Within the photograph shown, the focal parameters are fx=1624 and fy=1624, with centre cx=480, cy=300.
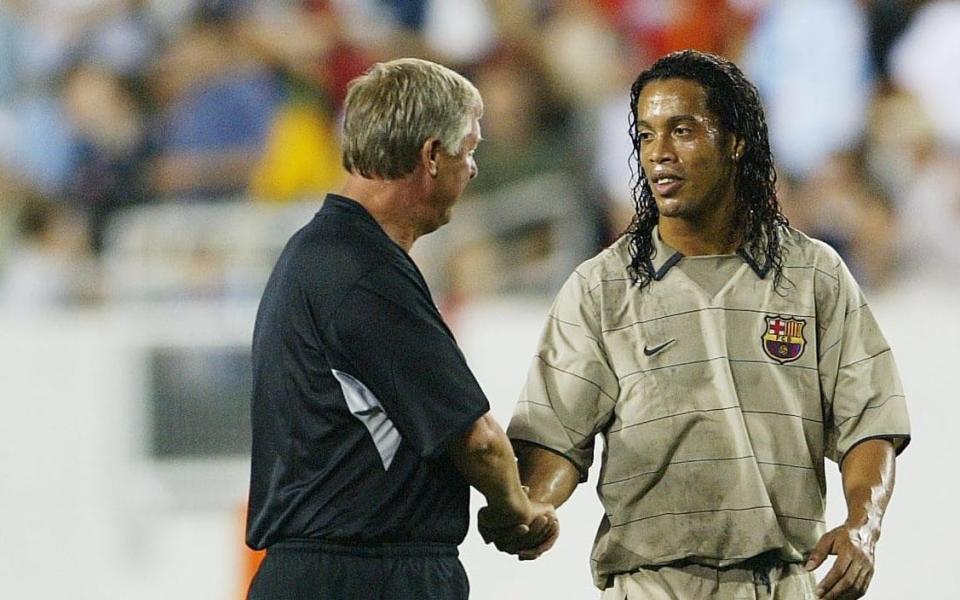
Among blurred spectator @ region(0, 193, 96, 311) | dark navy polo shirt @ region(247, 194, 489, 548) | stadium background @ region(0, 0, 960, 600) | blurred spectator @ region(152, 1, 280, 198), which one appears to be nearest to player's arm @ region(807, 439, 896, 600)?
dark navy polo shirt @ region(247, 194, 489, 548)

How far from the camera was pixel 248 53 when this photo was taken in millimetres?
6953

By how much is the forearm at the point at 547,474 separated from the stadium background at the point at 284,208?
2.83 metres

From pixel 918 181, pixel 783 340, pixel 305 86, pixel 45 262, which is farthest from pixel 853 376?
pixel 45 262

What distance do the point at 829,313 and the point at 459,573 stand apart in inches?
31.3

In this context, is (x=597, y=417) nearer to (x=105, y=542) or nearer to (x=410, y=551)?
(x=410, y=551)

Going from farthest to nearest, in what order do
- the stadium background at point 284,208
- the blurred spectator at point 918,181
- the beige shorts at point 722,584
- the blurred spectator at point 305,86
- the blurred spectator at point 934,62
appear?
1. the blurred spectator at point 305,86
2. the blurred spectator at point 934,62
3. the blurred spectator at point 918,181
4. the stadium background at point 284,208
5. the beige shorts at point 722,584

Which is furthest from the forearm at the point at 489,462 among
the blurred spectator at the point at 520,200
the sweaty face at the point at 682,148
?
the blurred spectator at the point at 520,200

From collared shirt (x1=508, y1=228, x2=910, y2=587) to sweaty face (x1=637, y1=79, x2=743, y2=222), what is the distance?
115mm

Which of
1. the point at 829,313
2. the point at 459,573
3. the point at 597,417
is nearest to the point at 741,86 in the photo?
the point at 829,313

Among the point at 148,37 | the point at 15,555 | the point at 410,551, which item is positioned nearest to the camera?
the point at 410,551

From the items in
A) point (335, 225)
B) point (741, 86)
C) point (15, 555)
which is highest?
point (741, 86)

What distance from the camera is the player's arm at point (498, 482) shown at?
2.72 meters

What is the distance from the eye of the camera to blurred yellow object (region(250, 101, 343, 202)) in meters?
6.67

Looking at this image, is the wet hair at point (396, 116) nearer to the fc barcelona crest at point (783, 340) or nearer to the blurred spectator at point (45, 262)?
the fc barcelona crest at point (783, 340)
